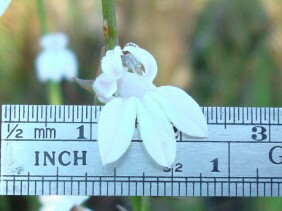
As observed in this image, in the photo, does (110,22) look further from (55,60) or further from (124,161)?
(55,60)

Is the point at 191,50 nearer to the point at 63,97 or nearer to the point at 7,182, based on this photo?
the point at 63,97

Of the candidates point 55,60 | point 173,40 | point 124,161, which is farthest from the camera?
point 173,40

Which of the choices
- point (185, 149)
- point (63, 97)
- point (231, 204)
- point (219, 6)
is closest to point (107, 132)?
point (185, 149)

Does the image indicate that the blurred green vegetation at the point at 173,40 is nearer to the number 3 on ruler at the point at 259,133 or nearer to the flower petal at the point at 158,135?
the number 3 on ruler at the point at 259,133

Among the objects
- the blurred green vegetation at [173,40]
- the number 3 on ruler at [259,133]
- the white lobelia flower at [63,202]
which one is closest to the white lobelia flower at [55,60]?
the blurred green vegetation at [173,40]

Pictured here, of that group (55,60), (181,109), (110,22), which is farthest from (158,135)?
(55,60)

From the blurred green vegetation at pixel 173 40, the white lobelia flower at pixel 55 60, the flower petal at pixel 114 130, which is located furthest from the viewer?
the blurred green vegetation at pixel 173 40
